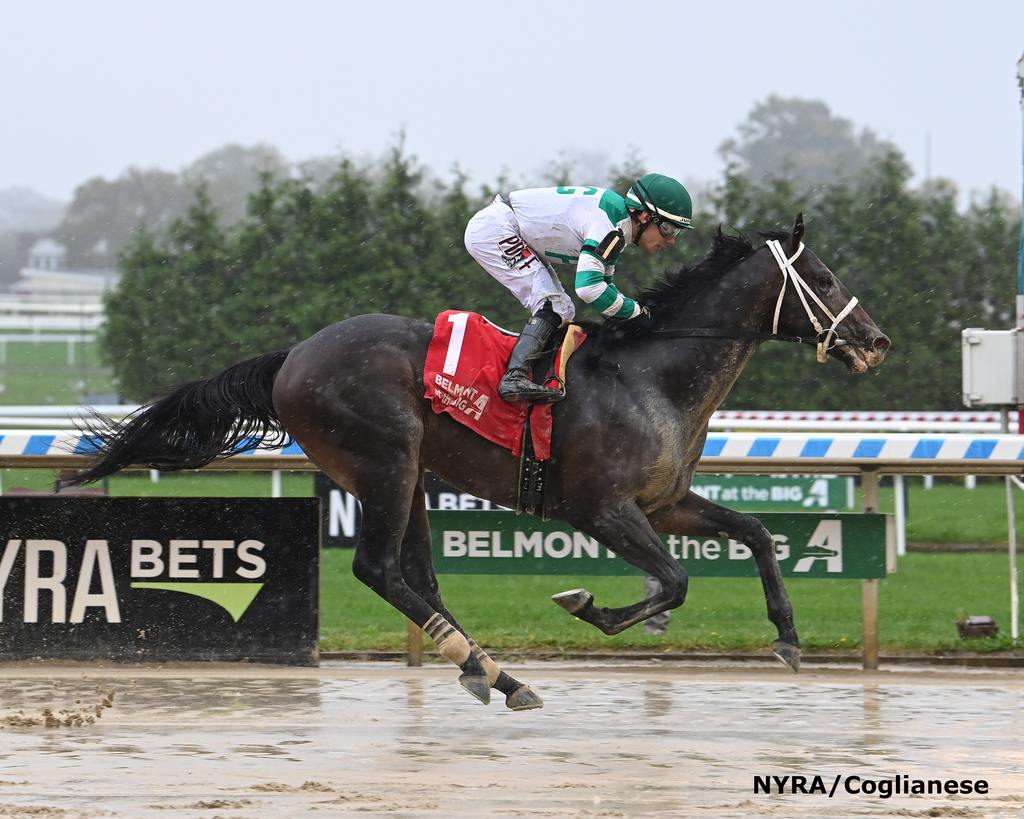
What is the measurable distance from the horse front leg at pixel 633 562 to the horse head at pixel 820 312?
0.99 metres

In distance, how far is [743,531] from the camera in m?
6.23

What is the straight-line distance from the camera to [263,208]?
1750 centimetres

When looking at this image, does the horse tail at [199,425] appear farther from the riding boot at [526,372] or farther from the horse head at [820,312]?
the horse head at [820,312]

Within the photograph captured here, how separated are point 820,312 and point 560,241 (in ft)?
3.41

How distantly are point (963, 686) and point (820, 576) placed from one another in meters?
0.86

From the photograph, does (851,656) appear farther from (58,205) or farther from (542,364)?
(58,205)

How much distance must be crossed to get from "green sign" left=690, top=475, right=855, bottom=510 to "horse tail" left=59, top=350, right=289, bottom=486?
3.51 meters

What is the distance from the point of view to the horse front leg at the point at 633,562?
19.5 ft

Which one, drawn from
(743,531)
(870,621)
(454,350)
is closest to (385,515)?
(454,350)

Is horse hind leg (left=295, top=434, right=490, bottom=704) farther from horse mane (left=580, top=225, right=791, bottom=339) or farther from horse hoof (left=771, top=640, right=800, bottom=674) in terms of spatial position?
horse hoof (left=771, top=640, right=800, bottom=674)

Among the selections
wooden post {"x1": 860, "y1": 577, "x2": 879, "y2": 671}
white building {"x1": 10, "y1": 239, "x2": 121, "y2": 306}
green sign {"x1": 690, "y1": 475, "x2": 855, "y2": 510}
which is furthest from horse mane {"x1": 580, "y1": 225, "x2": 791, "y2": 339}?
white building {"x1": 10, "y1": 239, "x2": 121, "y2": 306}

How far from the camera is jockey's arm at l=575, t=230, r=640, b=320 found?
5.98 m

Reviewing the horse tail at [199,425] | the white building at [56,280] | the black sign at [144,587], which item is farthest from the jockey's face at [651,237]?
the white building at [56,280]

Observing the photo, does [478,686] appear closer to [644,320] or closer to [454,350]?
[454,350]
